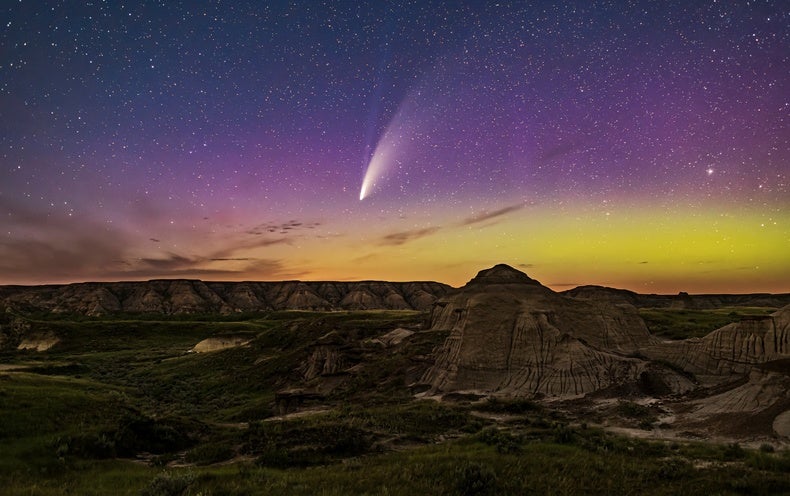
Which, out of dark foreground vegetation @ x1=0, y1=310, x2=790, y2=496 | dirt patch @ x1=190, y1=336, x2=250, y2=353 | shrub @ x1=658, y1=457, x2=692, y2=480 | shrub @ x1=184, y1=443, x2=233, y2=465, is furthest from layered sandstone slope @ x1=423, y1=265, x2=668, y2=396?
dirt patch @ x1=190, y1=336, x2=250, y2=353

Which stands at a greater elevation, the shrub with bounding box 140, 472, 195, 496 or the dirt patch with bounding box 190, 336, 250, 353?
the shrub with bounding box 140, 472, 195, 496

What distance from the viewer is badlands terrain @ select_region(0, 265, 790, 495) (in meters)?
12.1

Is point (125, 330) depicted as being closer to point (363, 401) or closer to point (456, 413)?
point (363, 401)

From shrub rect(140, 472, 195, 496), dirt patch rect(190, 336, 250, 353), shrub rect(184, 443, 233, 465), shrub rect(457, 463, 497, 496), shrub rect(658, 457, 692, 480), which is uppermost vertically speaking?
shrub rect(140, 472, 195, 496)

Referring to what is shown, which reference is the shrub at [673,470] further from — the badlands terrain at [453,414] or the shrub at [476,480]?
the shrub at [476,480]

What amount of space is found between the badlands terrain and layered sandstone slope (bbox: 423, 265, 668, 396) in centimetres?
15

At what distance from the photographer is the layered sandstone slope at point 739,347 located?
31938 millimetres

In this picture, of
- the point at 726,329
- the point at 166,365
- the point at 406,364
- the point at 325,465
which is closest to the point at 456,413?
the point at 325,465

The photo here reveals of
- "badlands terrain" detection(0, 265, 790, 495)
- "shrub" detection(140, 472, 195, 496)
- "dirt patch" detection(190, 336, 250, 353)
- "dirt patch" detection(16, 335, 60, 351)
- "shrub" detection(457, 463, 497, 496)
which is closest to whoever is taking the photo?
"shrub" detection(140, 472, 195, 496)

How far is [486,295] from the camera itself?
4403 cm

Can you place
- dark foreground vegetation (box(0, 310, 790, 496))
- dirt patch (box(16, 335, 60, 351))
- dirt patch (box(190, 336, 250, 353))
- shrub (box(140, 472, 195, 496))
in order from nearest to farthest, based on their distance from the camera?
1. shrub (box(140, 472, 195, 496))
2. dark foreground vegetation (box(0, 310, 790, 496))
3. dirt patch (box(190, 336, 250, 353))
4. dirt patch (box(16, 335, 60, 351))

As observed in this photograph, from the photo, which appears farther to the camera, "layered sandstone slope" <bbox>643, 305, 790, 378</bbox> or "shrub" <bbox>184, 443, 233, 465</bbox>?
"layered sandstone slope" <bbox>643, 305, 790, 378</bbox>

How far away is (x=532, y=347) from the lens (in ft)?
123

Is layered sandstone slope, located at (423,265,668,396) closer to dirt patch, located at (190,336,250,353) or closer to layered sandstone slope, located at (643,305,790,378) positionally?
layered sandstone slope, located at (643,305,790,378)
